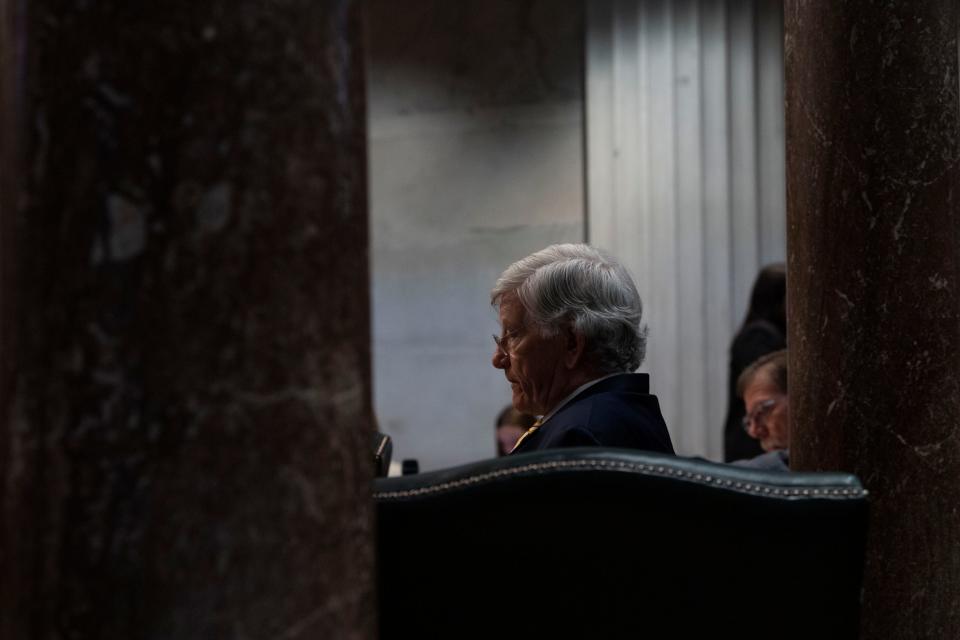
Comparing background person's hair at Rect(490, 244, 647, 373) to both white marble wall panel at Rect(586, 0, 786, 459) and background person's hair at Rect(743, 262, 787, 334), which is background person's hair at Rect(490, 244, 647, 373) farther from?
white marble wall panel at Rect(586, 0, 786, 459)

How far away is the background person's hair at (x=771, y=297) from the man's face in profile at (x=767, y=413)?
3.08 feet

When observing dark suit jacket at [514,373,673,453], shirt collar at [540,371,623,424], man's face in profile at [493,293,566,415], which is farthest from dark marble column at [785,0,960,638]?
man's face in profile at [493,293,566,415]

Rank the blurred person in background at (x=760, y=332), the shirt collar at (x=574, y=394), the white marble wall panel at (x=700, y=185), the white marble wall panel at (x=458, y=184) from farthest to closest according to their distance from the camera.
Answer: the white marble wall panel at (x=458, y=184)
the white marble wall panel at (x=700, y=185)
the blurred person in background at (x=760, y=332)
the shirt collar at (x=574, y=394)

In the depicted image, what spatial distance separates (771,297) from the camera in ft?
16.0

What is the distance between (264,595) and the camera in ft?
4.50

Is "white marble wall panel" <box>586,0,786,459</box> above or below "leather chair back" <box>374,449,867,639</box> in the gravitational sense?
above

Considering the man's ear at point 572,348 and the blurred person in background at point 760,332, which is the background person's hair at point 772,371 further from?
the man's ear at point 572,348

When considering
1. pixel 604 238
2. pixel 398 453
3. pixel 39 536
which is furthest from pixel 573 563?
pixel 398 453

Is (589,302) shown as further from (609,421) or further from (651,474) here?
(651,474)

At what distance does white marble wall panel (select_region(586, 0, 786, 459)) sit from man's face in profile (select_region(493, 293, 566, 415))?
11.7 ft

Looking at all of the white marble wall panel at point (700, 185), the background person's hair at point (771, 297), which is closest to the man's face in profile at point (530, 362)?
the background person's hair at point (771, 297)

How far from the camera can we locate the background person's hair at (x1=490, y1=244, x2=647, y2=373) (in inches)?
116

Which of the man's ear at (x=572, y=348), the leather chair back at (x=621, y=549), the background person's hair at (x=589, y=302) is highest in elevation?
the background person's hair at (x=589, y=302)

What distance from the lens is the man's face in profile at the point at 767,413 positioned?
392 cm
